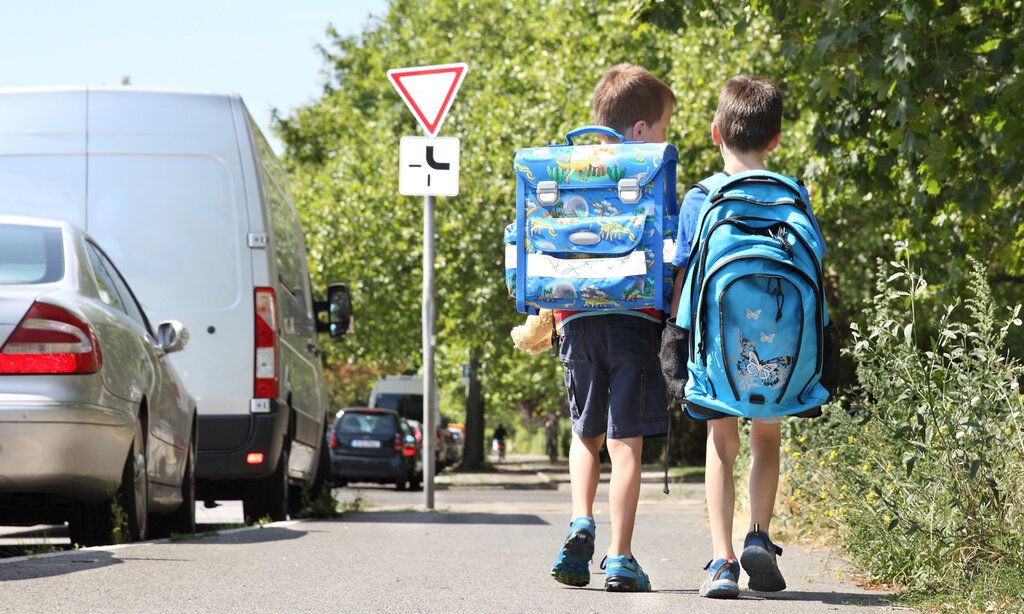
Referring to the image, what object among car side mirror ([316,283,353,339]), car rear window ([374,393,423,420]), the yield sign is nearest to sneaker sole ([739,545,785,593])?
car side mirror ([316,283,353,339])

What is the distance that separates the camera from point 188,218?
10172 millimetres

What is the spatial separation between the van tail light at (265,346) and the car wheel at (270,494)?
0.64 metres

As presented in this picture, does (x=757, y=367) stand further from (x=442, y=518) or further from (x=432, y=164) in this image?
(x=432, y=164)

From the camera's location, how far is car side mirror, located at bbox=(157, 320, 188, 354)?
852 cm

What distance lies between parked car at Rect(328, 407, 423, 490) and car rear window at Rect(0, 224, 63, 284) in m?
20.7

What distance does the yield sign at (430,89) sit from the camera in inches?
524

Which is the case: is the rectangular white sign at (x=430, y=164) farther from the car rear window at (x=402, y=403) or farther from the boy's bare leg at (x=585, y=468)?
the car rear window at (x=402, y=403)

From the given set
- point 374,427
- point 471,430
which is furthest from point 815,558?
point 471,430

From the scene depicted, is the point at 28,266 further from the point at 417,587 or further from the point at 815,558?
the point at 815,558

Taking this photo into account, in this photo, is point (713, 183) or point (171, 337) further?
point (171, 337)

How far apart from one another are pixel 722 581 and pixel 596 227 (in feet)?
4.25

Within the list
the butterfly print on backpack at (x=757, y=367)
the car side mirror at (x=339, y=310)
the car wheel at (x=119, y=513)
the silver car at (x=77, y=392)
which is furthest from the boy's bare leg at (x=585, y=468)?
the car side mirror at (x=339, y=310)

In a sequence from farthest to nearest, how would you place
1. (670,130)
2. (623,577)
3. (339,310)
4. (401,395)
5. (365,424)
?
(401,395)
(365,424)
(670,130)
(339,310)
(623,577)

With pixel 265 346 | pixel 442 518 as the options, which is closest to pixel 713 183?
pixel 265 346
